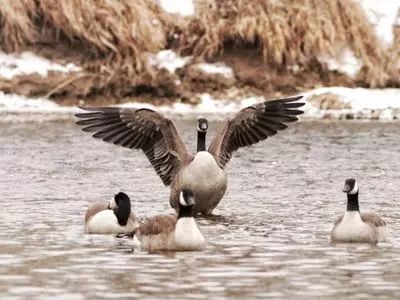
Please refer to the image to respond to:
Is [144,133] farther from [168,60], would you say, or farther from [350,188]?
[168,60]

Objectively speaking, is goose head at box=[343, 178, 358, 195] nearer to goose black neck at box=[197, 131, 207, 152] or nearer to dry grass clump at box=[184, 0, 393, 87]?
goose black neck at box=[197, 131, 207, 152]

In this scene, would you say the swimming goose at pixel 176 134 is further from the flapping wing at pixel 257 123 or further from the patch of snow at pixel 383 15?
the patch of snow at pixel 383 15

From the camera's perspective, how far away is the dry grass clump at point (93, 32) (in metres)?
26.0

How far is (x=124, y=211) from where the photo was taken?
1255 centimetres

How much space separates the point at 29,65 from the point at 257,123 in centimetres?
1195

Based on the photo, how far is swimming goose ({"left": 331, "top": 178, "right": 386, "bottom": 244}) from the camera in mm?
11734

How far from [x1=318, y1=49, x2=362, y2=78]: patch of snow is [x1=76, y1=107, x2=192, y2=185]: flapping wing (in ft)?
39.4

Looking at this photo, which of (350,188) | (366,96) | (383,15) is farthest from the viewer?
(383,15)

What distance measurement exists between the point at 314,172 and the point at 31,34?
10158mm

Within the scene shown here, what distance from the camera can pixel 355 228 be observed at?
1174 cm

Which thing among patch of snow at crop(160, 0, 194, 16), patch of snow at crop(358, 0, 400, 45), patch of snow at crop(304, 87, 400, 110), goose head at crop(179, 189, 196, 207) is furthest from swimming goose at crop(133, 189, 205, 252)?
patch of snow at crop(358, 0, 400, 45)

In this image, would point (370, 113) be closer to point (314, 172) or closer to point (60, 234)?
point (314, 172)

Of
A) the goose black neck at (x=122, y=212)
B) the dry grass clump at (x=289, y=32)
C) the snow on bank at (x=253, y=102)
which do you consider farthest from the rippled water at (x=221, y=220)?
the dry grass clump at (x=289, y=32)

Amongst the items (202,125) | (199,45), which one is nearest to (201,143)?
(202,125)
